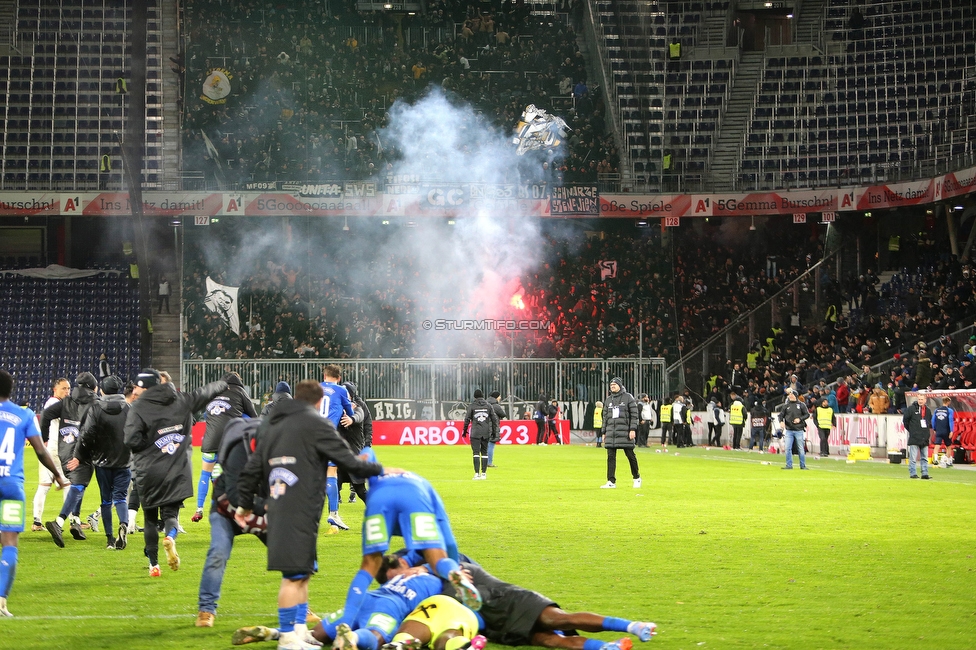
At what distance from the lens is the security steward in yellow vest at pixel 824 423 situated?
33438 millimetres

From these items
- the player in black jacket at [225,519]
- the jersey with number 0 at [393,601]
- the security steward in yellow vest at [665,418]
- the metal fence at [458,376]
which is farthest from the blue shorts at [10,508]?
the security steward in yellow vest at [665,418]

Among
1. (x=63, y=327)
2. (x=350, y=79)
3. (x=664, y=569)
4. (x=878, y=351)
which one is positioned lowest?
(x=664, y=569)

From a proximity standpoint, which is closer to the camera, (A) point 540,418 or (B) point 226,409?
(B) point 226,409

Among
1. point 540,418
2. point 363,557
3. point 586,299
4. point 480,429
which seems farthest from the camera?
point 586,299

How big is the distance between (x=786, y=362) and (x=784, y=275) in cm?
669

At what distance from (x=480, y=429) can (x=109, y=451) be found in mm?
12647

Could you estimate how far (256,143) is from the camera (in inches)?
1938

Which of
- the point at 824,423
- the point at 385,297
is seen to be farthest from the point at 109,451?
the point at 385,297

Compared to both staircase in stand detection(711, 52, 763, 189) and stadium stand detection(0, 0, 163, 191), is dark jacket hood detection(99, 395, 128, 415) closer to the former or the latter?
stadium stand detection(0, 0, 163, 191)

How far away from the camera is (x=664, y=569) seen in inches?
475

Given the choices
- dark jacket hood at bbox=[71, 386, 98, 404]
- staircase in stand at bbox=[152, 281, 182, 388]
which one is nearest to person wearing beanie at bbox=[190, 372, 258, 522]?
dark jacket hood at bbox=[71, 386, 98, 404]

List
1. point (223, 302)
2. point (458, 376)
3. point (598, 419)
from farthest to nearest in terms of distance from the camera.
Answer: point (223, 302)
point (598, 419)
point (458, 376)

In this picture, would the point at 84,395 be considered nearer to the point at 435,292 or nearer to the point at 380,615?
the point at 380,615

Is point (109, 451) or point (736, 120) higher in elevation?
point (736, 120)
